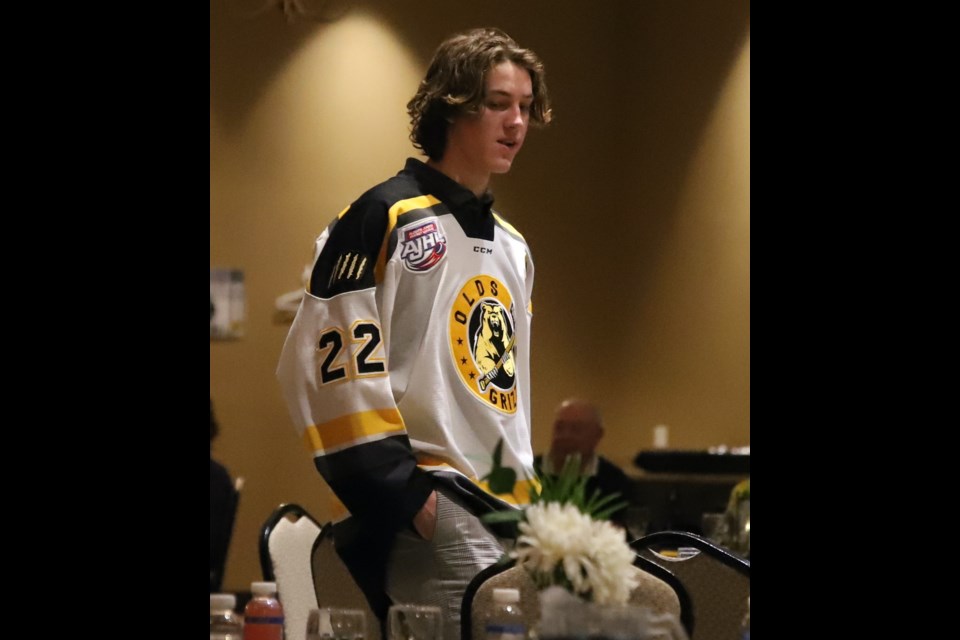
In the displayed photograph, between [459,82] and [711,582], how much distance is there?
1.02 m

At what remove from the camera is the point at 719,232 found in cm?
738

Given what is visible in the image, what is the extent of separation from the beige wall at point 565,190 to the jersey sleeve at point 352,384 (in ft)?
14.6

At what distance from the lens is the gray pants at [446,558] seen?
2.42m

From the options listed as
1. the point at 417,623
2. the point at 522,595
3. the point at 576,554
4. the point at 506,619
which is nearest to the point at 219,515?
the point at 522,595

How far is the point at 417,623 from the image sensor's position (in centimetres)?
185

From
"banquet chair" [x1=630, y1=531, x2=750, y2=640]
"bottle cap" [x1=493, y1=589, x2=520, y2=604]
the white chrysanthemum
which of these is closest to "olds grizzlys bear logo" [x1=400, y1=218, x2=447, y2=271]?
"banquet chair" [x1=630, y1=531, x2=750, y2=640]

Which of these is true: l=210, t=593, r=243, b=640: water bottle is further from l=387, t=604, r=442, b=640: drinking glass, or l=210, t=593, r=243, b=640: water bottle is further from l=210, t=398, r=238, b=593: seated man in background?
l=210, t=398, r=238, b=593: seated man in background

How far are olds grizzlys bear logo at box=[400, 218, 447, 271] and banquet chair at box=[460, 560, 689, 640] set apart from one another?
0.64 m

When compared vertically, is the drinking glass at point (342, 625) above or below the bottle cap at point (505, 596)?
below

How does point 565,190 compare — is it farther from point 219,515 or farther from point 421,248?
point 421,248

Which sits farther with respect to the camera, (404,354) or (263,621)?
(404,354)

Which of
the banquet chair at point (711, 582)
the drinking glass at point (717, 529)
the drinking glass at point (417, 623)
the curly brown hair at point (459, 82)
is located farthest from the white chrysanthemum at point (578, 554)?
the drinking glass at point (717, 529)

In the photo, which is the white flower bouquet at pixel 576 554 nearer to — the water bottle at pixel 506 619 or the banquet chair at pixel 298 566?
the water bottle at pixel 506 619

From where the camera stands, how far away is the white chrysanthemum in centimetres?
150
